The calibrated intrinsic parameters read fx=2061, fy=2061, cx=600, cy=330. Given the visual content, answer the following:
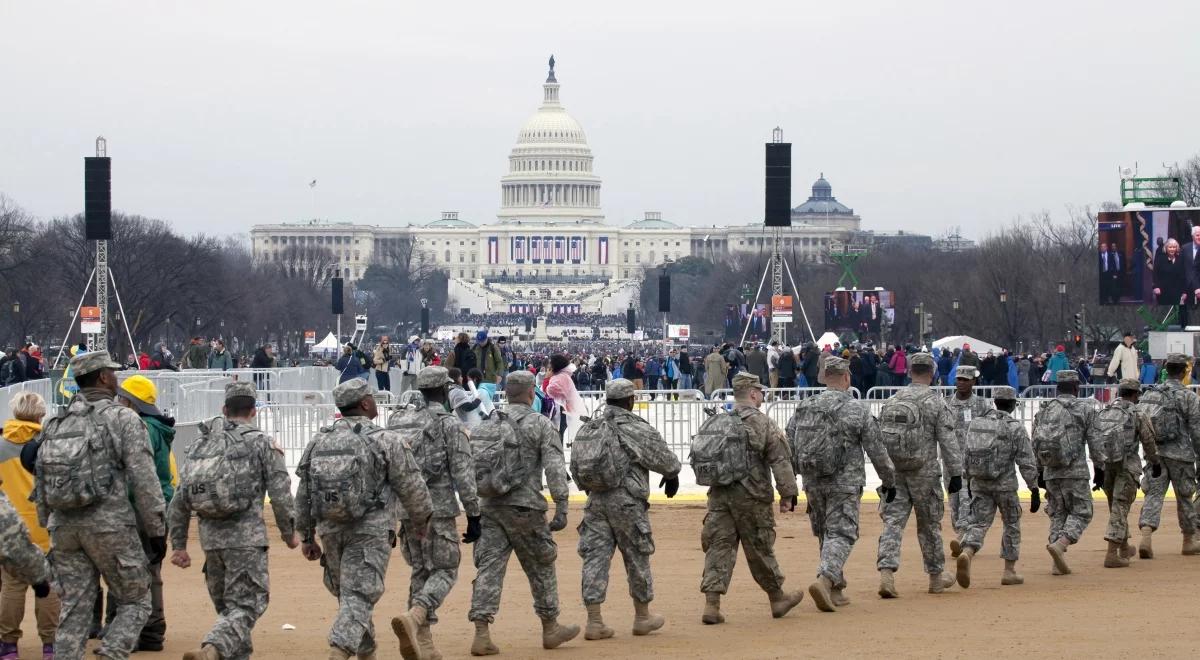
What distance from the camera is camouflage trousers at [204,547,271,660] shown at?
9.71 m

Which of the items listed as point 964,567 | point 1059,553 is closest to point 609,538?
point 964,567

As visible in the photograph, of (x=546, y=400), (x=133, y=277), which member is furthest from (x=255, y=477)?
(x=133, y=277)

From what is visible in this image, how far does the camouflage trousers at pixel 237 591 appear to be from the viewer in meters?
9.71

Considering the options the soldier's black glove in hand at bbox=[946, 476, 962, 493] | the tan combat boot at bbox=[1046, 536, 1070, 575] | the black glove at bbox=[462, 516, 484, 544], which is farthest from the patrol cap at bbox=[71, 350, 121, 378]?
the tan combat boot at bbox=[1046, 536, 1070, 575]

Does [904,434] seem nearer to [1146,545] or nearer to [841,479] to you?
[841,479]

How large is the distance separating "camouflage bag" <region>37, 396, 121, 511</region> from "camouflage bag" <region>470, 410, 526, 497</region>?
2172mm

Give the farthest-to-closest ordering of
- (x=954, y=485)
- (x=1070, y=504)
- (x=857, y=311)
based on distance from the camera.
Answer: (x=857, y=311), (x=1070, y=504), (x=954, y=485)

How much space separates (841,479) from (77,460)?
189 inches

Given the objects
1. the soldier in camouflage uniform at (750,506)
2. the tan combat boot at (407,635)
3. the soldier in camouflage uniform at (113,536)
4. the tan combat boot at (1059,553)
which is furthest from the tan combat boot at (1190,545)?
the soldier in camouflage uniform at (113,536)

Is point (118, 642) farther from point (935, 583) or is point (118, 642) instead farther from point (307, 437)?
point (307, 437)

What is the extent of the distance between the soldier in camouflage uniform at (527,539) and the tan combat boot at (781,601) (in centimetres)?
146

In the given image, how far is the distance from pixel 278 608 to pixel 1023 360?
24.9 meters

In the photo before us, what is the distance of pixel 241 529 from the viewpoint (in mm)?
9930

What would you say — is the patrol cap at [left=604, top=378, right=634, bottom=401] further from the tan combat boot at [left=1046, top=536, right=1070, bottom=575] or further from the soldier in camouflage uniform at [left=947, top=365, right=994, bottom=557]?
the tan combat boot at [left=1046, top=536, right=1070, bottom=575]
